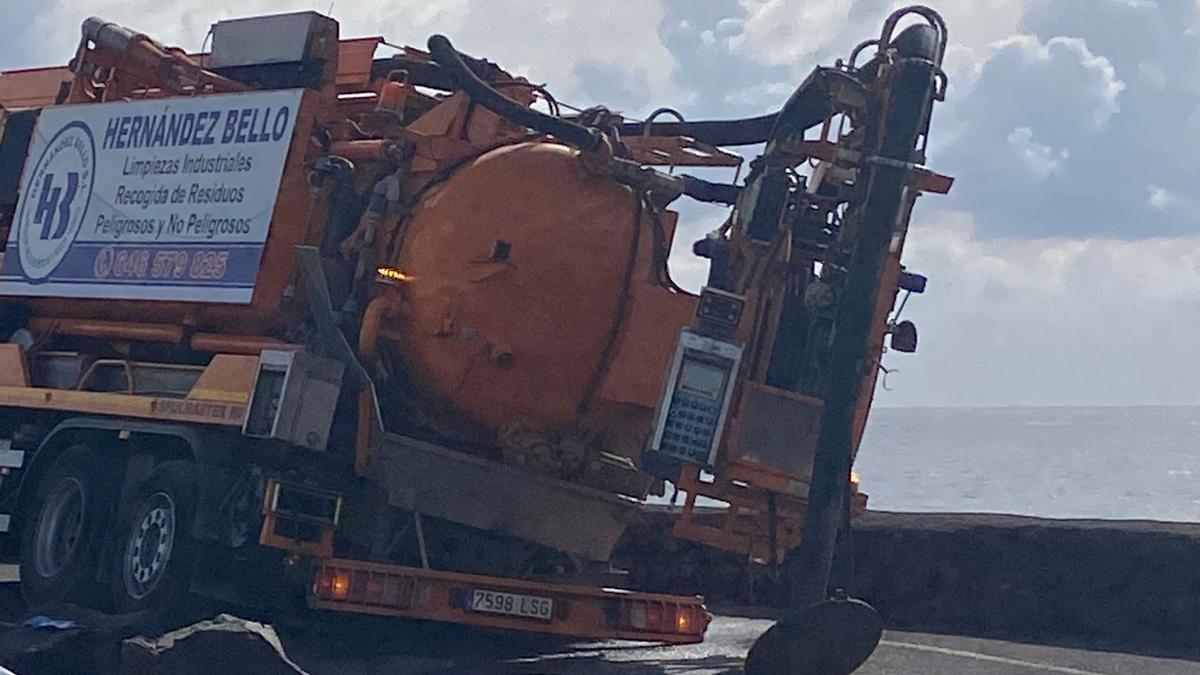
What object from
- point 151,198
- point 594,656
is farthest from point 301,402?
point 151,198

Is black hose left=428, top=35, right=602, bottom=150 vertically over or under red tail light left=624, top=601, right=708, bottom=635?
over

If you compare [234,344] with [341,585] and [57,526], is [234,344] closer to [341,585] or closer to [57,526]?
[57,526]

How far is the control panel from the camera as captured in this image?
10930mm

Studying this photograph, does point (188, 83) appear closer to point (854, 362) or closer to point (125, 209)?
point (125, 209)

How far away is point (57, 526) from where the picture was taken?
523 inches

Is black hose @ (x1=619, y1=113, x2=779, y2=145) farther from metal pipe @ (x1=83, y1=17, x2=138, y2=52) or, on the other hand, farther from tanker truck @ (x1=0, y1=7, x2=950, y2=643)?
metal pipe @ (x1=83, y1=17, x2=138, y2=52)

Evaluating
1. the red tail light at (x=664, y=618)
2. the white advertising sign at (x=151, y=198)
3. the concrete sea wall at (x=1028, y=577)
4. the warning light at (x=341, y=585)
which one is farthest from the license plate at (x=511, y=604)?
the white advertising sign at (x=151, y=198)

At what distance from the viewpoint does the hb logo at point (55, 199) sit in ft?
45.8

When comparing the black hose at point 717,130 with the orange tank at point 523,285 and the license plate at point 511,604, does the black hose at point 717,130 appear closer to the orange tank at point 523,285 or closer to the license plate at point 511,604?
the orange tank at point 523,285

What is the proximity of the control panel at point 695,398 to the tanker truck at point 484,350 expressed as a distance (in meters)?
0.01

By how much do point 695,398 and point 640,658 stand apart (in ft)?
6.67

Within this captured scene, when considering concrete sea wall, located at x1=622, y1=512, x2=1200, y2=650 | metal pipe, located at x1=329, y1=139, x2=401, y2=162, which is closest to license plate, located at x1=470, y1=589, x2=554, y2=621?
concrete sea wall, located at x1=622, y1=512, x2=1200, y2=650

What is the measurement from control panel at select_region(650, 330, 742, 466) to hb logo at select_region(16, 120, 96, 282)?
4.94m

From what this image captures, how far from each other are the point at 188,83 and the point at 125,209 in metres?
1.08
